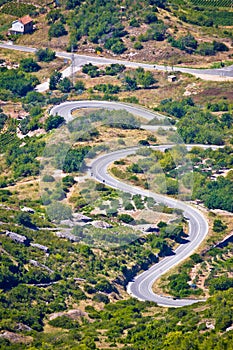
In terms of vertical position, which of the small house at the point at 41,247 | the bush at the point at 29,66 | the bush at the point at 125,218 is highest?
the small house at the point at 41,247

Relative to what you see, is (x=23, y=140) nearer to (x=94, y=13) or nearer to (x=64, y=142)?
(x=64, y=142)

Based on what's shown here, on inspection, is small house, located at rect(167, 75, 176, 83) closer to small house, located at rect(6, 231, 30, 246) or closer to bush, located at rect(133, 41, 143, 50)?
bush, located at rect(133, 41, 143, 50)

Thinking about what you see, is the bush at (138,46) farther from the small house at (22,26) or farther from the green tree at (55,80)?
the small house at (22,26)

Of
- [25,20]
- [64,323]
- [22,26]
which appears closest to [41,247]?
[64,323]

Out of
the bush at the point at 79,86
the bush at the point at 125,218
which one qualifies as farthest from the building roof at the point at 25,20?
the bush at the point at 125,218

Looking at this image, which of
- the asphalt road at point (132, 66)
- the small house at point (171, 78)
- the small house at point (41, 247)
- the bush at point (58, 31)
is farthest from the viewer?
the bush at point (58, 31)

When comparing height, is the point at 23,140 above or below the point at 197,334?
below

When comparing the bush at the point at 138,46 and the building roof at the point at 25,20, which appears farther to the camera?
the building roof at the point at 25,20

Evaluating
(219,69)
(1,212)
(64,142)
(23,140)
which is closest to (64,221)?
(1,212)
